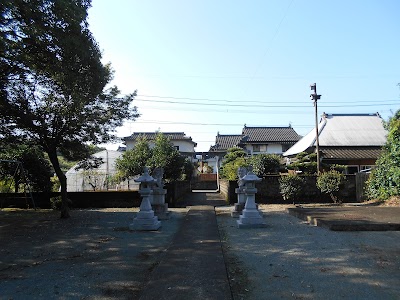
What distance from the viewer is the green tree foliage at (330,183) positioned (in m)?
17.1

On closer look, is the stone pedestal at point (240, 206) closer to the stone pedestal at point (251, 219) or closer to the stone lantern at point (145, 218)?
the stone pedestal at point (251, 219)

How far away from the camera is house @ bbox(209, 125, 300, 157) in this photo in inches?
1658

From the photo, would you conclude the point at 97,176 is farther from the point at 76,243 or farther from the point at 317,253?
the point at 317,253

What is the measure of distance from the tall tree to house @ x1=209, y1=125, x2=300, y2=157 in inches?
1166

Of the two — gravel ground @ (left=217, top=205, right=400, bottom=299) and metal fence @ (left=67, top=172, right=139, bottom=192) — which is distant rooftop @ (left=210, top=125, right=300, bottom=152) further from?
gravel ground @ (left=217, top=205, right=400, bottom=299)

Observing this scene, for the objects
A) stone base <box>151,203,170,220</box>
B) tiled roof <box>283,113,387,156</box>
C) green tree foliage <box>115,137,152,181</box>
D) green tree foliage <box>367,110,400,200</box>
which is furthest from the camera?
tiled roof <box>283,113,387,156</box>

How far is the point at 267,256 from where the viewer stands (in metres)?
5.98

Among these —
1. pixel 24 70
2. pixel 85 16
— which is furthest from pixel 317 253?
pixel 24 70

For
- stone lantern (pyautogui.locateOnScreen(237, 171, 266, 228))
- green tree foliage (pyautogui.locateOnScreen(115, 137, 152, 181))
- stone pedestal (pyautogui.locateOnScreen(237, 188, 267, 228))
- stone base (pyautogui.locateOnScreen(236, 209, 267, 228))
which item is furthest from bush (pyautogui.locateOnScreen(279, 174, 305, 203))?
green tree foliage (pyautogui.locateOnScreen(115, 137, 152, 181))

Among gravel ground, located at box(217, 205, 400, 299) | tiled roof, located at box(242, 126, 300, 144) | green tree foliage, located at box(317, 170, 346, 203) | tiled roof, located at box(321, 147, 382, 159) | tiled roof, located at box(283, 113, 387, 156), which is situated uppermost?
tiled roof, located at box(242, 126, 300, 144)

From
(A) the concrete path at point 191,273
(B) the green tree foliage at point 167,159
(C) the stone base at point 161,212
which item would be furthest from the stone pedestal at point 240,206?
(B) the green tree foliage at point 167,159

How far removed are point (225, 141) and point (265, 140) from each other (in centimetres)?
676

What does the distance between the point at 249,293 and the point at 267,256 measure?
202 cm

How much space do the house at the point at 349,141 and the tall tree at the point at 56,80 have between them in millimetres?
15766
